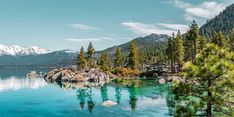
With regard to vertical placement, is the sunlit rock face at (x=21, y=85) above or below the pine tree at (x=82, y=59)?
below

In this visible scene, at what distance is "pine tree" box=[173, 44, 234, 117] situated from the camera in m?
19.2

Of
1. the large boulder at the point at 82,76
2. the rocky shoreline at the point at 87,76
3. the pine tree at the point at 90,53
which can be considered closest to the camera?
the rocky shoreline at the point at 87,76

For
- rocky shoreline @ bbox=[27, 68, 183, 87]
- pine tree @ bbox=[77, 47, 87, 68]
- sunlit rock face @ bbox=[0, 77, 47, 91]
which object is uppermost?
pine tree @ bbox=[77, 47, 87, 68]

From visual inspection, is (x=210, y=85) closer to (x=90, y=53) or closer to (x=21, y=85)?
(x=21, y=85)

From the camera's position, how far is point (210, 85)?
1962cm

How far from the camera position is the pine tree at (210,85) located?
62.8ft

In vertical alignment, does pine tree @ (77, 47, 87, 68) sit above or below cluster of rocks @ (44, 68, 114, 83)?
above

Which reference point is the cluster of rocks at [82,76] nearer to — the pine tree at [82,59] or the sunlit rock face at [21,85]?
the pine tree at [82,59]

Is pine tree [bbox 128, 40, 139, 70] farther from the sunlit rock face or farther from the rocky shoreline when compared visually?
the sunlit rock face

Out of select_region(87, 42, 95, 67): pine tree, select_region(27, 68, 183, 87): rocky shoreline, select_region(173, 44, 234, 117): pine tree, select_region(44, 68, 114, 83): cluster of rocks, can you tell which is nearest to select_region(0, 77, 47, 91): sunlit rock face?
select_region(44, 68, 114, 83): cluster of rocks


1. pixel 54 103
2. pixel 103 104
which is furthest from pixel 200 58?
pixel 54 103

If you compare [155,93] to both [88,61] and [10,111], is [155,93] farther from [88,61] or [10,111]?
[88,61]

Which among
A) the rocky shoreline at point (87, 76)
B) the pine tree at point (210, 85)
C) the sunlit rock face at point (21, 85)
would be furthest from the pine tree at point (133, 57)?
the pine tree at point (210, 85)

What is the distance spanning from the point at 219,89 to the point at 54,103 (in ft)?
215
